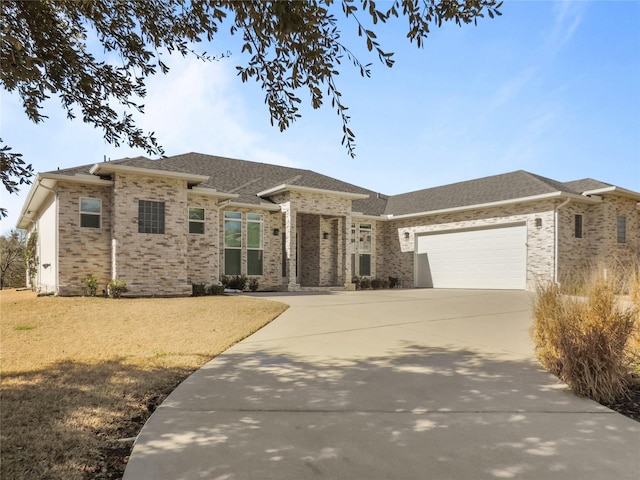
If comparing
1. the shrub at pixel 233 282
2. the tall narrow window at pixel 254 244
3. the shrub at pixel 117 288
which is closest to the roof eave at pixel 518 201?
the tall narrow window at pixel 254 244

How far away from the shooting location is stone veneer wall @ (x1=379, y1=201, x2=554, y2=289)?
1744cm

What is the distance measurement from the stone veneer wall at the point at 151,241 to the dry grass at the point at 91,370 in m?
3.42

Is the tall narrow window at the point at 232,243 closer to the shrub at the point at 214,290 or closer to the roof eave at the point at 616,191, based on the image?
the shrub at the point at 214,290

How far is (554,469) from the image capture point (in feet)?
8.98

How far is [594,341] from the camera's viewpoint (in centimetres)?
448

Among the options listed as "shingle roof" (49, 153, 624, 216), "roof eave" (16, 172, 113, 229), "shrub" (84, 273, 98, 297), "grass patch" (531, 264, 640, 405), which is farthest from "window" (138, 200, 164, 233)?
"grass patch" (531, 264, 640, 405)

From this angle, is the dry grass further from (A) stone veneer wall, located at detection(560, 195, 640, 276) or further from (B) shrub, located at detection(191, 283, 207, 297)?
(A) stone veneer wall, located at detection(560, 195, 640, 276)

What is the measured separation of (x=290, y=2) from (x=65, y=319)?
9.55m

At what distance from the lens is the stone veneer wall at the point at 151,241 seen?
1444 centimetres

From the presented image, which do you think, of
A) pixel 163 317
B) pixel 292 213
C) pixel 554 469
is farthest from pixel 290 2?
pixel 292 213

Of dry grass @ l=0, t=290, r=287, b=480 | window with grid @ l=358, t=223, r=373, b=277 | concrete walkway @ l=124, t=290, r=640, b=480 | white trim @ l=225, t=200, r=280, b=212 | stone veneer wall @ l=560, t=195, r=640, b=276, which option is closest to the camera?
concrete walkway @ l=124, t=290, r=640, b=480

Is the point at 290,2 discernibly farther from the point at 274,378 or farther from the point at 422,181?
the point at 422,181

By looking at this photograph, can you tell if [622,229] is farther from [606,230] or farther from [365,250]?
[365,250]

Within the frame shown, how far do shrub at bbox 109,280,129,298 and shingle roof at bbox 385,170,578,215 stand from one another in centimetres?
1535
